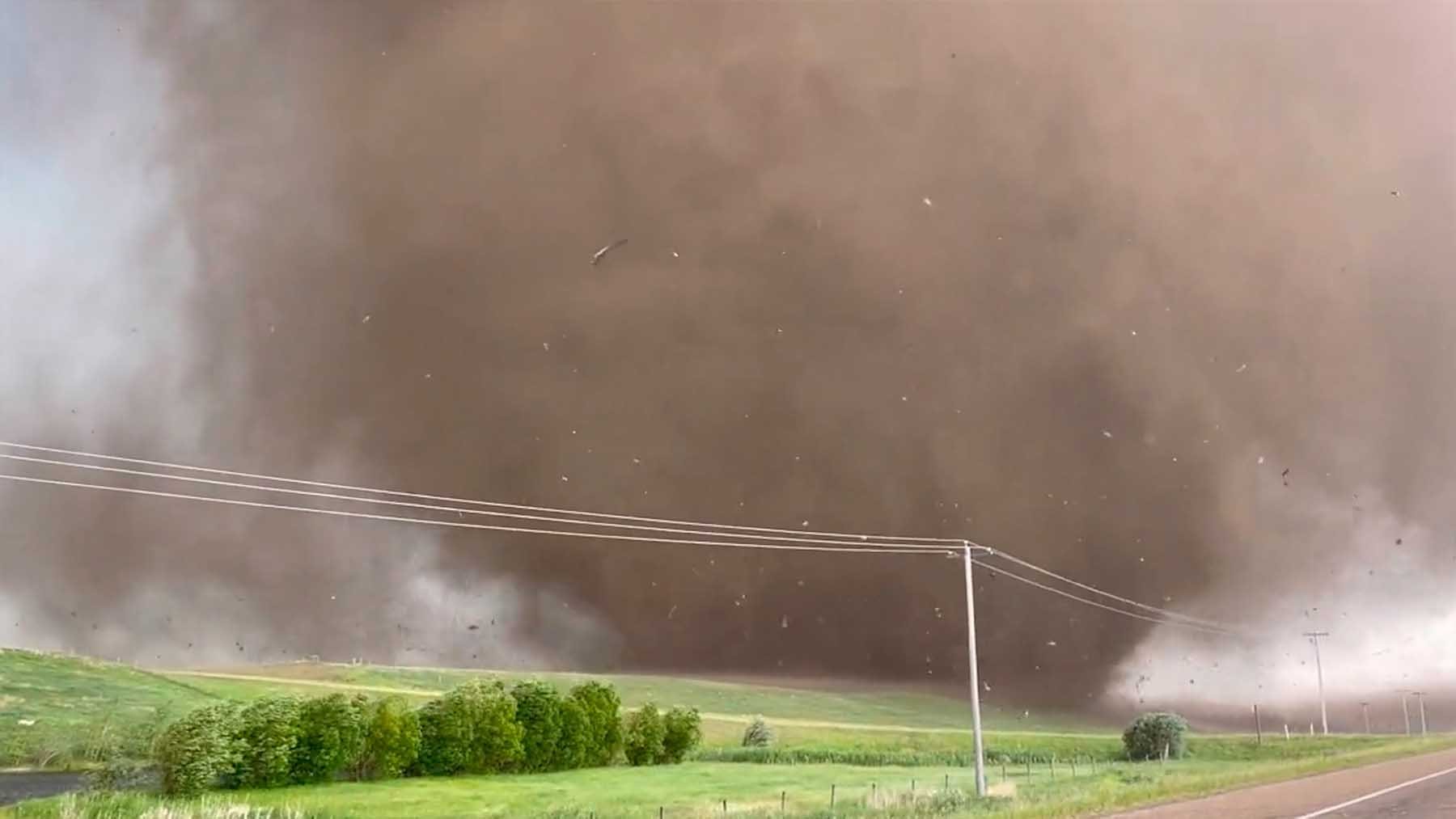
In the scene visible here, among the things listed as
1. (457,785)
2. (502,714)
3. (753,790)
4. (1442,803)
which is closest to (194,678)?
(502,714)

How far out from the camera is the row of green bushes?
5066cm

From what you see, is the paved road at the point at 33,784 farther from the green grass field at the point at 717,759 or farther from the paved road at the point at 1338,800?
the paved road at the point at 1338,800

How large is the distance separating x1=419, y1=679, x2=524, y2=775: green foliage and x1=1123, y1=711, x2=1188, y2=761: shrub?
5610 centimetres

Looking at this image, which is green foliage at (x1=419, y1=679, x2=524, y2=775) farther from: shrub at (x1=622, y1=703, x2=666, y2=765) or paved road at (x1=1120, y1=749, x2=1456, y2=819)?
paved road at (x1=1120, y1=749, x2=1456, y2=819)

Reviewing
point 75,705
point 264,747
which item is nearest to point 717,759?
point 264,747

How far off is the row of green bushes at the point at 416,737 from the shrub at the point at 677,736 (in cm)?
9

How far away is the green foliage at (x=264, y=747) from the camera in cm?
5238

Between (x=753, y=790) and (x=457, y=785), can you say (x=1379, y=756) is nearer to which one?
(x=753, y=790)

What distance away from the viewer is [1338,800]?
96.2 ft

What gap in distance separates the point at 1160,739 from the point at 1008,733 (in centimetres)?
5212

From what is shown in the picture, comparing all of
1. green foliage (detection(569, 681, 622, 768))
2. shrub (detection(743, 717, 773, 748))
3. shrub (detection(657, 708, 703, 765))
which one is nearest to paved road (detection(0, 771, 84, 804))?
green foliage (detection(569, 681, 622, 768))

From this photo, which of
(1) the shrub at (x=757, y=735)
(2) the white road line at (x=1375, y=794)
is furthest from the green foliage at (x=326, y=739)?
(1) the shrub at (x=757, y=735)

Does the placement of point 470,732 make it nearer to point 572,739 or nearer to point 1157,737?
point 572,739

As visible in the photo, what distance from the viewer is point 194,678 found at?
377 ft
